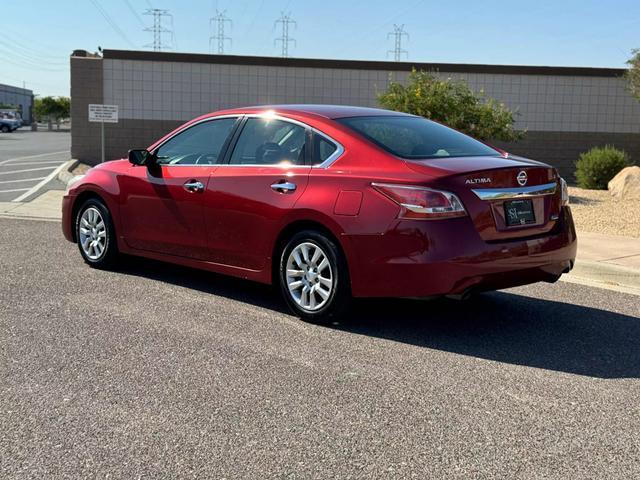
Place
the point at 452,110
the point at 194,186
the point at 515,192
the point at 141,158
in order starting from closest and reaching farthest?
the point at 515,192, the point at 194,186, the point at 141,158, the point at 452,110

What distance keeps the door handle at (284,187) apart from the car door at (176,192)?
843 millimetres

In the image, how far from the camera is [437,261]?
4992 millimetres

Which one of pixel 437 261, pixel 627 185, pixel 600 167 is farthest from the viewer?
pixel 600 167

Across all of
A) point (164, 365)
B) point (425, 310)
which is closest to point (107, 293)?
point (164, 365)

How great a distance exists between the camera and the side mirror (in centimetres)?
696

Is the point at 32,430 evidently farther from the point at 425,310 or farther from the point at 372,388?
the point at 425,310

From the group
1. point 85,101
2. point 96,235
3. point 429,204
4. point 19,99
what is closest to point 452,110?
point 96,235

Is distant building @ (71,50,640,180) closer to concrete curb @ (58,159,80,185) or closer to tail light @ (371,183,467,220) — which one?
concrete curb @ (58,159,80,185)

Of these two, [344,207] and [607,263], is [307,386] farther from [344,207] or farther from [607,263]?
[607,263]

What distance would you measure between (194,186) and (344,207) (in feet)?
5.59

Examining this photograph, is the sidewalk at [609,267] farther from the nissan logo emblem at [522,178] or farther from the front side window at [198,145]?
the front side window at [198,145]

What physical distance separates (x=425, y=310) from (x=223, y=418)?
9.32 feet

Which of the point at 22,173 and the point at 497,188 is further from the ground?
the point at 497,188

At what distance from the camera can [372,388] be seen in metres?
4.28
